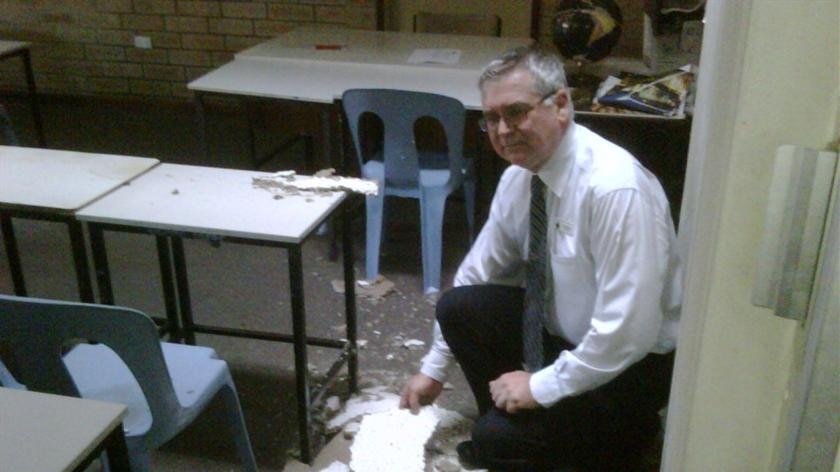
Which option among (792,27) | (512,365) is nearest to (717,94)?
(792,27)

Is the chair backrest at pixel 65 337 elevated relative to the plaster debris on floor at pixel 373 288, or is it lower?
elevated

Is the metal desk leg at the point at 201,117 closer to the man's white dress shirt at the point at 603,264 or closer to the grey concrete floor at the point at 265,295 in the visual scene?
the grey concrete floor at the point at 265,295

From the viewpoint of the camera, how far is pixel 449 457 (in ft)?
7.14

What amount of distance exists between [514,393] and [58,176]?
145 centimetres

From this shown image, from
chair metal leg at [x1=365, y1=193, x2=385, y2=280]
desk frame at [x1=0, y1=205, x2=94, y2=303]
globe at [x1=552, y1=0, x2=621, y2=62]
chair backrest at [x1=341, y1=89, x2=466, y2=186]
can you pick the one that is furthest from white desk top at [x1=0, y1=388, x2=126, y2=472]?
globe at [x1=552, y1=0, x2=621, y2=62]

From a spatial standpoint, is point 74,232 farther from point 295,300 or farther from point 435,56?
point 435,56

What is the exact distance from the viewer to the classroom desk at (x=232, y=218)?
1.96m

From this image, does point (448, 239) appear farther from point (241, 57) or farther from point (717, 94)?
point (717, 94)

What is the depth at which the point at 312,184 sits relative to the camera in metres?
2.26

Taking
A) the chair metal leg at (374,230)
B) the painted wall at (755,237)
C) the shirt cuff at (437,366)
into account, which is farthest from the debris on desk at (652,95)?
the painted wall at (755,237)

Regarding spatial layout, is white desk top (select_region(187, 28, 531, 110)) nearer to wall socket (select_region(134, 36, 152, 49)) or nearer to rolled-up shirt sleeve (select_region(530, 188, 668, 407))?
rolled-up shirt sleeve (select_region(530, 188, 668, 407))

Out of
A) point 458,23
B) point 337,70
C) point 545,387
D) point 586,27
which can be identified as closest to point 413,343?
point 545,387

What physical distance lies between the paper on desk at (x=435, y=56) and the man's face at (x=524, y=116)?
1863mm

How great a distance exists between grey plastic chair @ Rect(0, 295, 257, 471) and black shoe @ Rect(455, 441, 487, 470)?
60 centimetres
